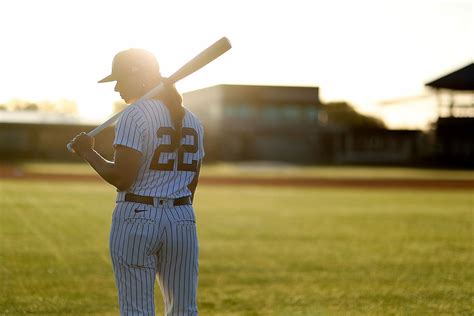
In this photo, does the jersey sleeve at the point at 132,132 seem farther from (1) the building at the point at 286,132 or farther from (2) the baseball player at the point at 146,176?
(1) the building at the point at 286,132

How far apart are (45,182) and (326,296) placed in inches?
954

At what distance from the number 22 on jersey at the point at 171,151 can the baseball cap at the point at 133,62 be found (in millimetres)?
349

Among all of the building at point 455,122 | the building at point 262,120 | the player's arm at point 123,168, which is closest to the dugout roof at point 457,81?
the building at point 455,122

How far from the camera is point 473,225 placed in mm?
17562

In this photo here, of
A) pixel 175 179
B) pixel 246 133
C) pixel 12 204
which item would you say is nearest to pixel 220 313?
pixel 175 179

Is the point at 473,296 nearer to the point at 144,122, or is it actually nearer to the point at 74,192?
the point at 144,122

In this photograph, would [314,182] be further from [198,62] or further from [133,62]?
[133,62]

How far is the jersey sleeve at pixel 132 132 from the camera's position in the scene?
13.8 ft

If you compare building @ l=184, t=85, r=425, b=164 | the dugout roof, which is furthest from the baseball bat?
the dugout roof

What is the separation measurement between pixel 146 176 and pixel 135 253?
0.43 m

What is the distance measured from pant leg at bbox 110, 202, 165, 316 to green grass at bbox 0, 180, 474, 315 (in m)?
3.17

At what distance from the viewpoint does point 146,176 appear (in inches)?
169

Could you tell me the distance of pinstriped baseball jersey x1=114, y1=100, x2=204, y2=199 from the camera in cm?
422

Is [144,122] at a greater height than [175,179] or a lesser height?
greater
